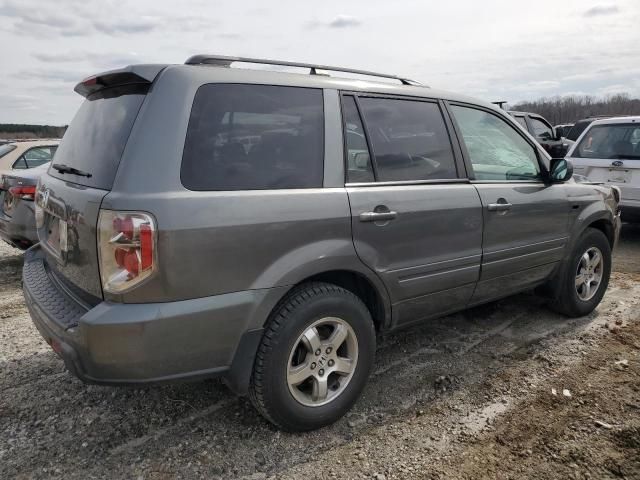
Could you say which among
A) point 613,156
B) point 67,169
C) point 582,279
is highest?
point 67,169

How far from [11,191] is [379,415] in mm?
4757

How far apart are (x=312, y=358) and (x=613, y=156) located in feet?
21.5

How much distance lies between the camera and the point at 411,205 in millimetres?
2961

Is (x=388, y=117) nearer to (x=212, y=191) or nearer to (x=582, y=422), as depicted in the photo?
(x=212, y=191)

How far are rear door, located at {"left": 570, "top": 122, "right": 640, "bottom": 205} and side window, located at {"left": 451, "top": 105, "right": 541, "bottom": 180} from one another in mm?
4029

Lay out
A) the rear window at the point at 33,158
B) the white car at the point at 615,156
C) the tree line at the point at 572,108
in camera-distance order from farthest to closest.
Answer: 1. the tree line at the point at 572,108
2. the rear window at the point at 33,158
3. the white car at the point at 615,156

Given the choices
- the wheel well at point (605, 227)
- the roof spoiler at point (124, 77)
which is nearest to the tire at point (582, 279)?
the wheel well at point (605, 227)

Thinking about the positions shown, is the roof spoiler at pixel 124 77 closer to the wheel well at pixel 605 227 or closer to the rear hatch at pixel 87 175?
the rear hatch at pixel 87 175

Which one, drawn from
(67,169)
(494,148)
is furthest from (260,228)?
(494,148)

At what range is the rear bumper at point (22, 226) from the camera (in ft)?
17.5

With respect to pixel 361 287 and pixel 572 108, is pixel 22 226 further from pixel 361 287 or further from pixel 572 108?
pixel 572 108

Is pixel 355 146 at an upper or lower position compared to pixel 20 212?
upper

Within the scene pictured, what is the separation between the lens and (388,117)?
3.07m

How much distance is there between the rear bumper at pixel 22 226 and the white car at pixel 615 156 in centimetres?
728
